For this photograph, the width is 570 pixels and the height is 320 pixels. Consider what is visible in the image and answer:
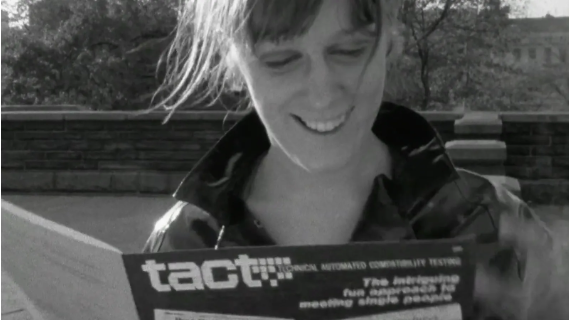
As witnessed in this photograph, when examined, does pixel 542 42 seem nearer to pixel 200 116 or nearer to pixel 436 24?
pixel 436 24

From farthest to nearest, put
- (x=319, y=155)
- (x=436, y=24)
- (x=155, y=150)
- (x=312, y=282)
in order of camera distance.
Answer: (x=155, y=150) → (x=436, y=24) → (x=319, y=155) → (x=312, y=282)

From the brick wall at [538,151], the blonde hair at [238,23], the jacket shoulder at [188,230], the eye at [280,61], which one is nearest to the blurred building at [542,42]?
the blonde hair at [238,23]

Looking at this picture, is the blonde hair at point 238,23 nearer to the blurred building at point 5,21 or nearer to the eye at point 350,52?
the eye at point 350,52

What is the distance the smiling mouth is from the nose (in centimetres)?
1

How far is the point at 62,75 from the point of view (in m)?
1.00

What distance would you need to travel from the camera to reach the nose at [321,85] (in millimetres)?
629

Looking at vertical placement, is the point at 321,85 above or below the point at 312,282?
above

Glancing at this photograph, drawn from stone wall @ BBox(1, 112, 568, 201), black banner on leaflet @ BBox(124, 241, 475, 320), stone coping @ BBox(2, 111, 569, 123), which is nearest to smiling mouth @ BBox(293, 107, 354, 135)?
black banner on leaflet @ BBox(124, 241, 475, 320)

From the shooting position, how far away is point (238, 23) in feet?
2.06

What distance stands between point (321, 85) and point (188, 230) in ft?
0.70

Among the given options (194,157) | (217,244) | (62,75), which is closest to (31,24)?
(62,75)

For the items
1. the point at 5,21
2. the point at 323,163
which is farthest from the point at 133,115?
the point at 323,163

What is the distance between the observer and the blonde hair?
24.2 inches

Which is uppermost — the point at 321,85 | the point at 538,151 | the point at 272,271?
the point at 321,85
